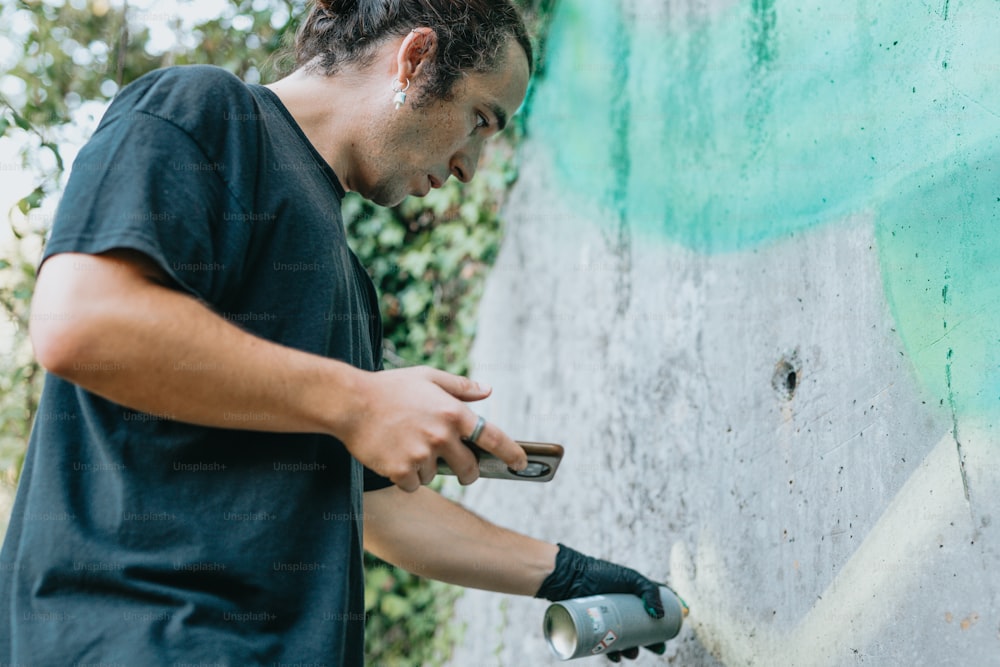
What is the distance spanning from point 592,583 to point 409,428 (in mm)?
925

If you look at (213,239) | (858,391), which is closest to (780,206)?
(858,391)

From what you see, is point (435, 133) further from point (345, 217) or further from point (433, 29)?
point (345, 217)

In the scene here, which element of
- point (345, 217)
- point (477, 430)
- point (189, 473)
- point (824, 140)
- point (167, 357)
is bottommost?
point (345, 217)

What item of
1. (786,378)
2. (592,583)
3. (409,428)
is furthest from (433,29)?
(592,583)

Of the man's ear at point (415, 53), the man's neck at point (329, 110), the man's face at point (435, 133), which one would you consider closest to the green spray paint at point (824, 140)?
the man's face at point (435, 133)

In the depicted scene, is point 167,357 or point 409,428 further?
point 409,428

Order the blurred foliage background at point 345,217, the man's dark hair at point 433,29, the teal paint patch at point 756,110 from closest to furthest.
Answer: the teal paint patch at point 756,110 < the man's dark hair at point 433,29 < the blurred foliage background at point 345,217

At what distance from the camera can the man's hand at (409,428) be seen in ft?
4.16

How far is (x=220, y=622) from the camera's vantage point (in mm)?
1242

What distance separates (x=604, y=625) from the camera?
188 centimetres

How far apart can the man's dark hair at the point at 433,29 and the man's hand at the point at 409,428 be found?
75 cm

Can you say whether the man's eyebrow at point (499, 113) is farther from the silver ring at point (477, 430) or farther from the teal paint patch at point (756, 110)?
the silver ring at point (477, 430)

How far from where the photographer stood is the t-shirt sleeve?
3.84 ft

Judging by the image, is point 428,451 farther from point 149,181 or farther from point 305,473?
point 149,181
